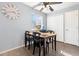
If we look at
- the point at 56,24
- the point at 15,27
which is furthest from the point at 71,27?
the point at 15,27

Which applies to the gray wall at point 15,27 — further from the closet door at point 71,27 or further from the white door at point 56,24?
the closet door at point 71,27

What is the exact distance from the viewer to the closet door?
305 cm

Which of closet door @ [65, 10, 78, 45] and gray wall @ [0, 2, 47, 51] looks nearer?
gray wall @ [0, 2, 47, 51]

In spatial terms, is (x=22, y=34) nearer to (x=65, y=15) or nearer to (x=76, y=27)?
(x=65, y=15)

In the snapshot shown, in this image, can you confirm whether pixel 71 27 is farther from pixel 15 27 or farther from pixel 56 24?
pixel 15 27

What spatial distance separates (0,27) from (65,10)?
7.32 feet

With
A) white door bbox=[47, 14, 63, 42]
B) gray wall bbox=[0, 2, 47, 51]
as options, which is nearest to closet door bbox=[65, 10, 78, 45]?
white door bbox=[47, 14, 63, 42]

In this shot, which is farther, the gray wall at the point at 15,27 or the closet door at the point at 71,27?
the closet door at the point at 71,27

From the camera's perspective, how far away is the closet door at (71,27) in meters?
3.05

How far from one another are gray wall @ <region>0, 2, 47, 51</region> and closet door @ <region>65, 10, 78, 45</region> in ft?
3.00

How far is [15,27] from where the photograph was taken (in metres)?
2.85

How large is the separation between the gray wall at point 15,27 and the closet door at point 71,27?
0.91 metres

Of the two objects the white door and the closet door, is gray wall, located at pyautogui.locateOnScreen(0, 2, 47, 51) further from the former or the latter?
the closet door

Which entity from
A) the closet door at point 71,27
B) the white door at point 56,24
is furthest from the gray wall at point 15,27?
the closet door at point 71,27
